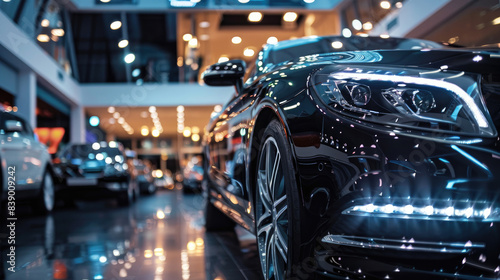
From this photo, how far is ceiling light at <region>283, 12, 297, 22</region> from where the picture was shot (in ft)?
58.1

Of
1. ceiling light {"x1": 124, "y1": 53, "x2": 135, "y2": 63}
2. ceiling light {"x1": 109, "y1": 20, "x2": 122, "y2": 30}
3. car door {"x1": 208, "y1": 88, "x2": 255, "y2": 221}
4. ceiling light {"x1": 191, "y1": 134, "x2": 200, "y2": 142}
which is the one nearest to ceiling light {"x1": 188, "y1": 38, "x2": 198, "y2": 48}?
ceiling light {"x1": 124, "y1": 53, "x2": 135, "y2": 63}

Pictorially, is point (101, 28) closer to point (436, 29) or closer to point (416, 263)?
point (436, 29)

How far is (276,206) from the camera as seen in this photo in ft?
7.39

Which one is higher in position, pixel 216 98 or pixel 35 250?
pixel 216 98

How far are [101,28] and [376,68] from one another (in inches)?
748

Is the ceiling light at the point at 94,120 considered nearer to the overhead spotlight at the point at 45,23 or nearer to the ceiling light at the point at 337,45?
the overhead spotlight at the point at 45,23

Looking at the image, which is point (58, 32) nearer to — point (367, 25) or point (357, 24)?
point (357, 24)

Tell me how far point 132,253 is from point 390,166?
274 centimetres

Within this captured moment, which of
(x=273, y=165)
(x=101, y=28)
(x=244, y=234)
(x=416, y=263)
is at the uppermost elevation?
(x=101, y=28)

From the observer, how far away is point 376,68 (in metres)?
1.96

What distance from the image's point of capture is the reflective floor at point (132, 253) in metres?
3.17

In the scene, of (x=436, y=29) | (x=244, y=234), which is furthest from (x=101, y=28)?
(x=244, y=234)

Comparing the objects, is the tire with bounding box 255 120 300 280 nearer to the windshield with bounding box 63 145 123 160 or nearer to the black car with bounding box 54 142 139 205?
the black car with bounding box 54 142 139 205

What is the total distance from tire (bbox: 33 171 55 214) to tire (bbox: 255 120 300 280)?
5.56m
